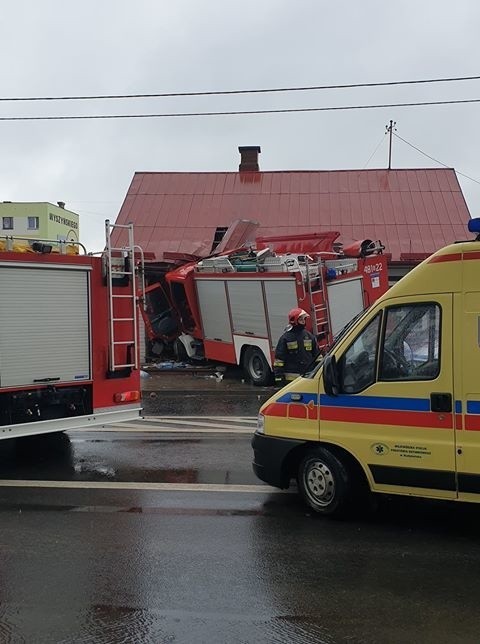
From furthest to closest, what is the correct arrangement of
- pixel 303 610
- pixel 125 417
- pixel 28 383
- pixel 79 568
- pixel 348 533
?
pixel 125 417, pixel 28 383, pixel 348 533, pixel 79 568, pixel 303 610

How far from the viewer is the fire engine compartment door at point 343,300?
13109 millimetres

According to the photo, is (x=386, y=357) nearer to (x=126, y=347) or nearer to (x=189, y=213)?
(x=126, y=347)

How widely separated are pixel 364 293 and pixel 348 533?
929 centimetres

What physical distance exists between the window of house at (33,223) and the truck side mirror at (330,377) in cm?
7363

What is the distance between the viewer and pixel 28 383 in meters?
6.96

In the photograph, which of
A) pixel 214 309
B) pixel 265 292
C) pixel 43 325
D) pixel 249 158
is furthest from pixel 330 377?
pixel 249 158

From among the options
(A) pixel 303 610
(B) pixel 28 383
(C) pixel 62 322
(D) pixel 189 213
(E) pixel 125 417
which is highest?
(D) pixel 189 213

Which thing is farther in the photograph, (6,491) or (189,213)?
(189,213)

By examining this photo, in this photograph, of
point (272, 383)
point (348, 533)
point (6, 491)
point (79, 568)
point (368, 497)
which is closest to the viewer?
point (79, 568)

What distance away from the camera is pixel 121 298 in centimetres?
764

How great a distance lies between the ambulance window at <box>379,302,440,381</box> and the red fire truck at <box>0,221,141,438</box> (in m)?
3.46

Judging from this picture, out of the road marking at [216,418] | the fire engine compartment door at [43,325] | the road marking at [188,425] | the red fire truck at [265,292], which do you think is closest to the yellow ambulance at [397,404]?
the fire engine compartment door at [43,325]

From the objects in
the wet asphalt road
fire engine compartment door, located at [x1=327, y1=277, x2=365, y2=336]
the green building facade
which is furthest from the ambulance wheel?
the green building facade

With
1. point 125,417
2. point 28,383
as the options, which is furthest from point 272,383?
point 28,383
